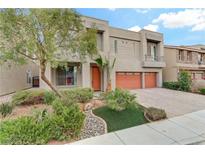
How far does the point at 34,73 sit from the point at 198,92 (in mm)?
18941

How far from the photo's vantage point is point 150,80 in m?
20.6

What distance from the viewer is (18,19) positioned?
6941 mm

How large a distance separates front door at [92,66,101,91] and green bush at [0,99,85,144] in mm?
9945

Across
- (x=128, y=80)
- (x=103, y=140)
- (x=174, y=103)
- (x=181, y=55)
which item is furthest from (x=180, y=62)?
(x=103, y=140)

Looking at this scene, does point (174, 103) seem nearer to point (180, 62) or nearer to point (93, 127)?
point (93, 127)

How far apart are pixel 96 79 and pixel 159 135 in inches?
426

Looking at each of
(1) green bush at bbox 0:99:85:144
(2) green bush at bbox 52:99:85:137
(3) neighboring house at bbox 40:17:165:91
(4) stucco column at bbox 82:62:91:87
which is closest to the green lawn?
(2) green bush at bbox 52:99:85:137

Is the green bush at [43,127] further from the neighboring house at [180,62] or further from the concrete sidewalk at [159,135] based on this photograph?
the neighboring house at [180,62]

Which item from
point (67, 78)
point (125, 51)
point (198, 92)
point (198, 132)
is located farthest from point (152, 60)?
point (198, 132)

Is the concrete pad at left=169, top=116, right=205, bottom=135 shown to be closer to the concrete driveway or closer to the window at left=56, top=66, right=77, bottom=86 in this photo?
the concrete driveway

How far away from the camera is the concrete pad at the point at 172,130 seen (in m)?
5.90

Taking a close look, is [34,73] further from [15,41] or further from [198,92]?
[198,92]

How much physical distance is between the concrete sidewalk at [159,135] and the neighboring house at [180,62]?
629 inches
